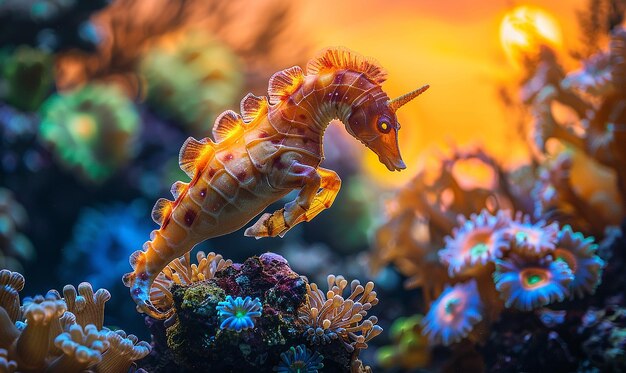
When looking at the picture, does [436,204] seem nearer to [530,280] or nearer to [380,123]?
[530,280]

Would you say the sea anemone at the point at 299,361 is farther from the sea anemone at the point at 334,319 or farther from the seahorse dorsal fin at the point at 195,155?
the seahorse dorsal fin at the point at 195,155

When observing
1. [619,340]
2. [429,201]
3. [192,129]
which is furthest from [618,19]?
[192,129]

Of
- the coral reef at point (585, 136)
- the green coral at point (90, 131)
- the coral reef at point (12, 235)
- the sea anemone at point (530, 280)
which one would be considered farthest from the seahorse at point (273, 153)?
the green coral at point (90, 131)

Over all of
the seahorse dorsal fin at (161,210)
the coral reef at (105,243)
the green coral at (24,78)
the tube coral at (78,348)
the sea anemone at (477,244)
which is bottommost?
the tube coral at (78,348)

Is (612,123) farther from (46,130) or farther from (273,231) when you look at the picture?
(46,130)

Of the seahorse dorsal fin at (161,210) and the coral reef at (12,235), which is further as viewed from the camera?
the coral reef at (12,235)

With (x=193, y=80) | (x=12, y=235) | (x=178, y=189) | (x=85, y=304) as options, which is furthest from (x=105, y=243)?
(x=178, y=189)

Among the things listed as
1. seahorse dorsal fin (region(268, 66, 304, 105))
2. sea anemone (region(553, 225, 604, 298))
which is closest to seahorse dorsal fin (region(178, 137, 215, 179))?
seahorse dorsal fin (region(268, 66, 304, 105))
